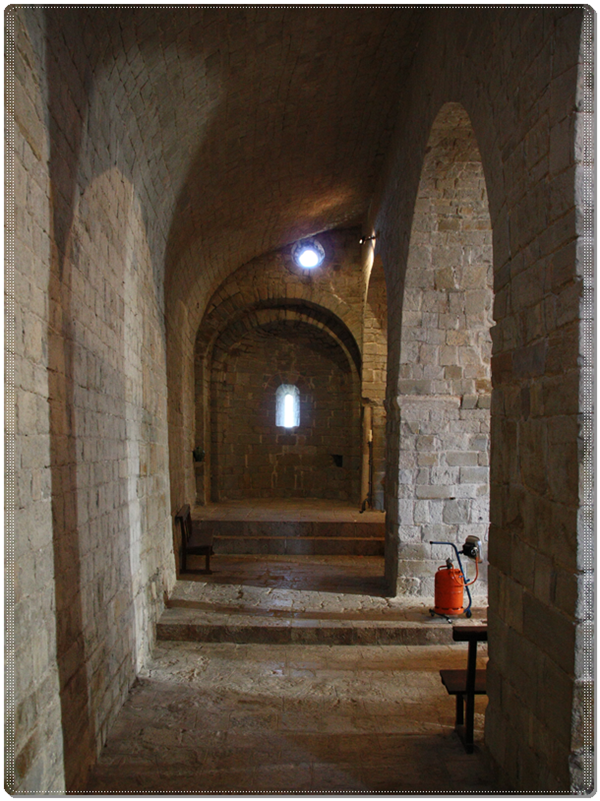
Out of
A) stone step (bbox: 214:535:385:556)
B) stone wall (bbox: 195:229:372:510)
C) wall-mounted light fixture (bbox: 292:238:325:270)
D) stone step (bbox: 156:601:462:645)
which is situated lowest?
stone step (bbox: 214:535:385:556)

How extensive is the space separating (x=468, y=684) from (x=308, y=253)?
8579 mm

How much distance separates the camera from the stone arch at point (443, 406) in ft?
19.5

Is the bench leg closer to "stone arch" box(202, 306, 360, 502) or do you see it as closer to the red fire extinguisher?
the red fire extinguisher

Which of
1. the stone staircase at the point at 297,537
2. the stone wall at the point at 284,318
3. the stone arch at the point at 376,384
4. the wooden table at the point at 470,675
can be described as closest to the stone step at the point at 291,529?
the stone staircase at the point at 297,537

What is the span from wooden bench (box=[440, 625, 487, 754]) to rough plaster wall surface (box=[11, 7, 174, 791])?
224 cm

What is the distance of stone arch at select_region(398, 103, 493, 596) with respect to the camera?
5.95 metres

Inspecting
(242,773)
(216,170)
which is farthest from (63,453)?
(216,170)

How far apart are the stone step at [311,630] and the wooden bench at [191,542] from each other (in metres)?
1.59

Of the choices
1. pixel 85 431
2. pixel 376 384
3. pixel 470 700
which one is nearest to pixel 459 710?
pixel 470 700


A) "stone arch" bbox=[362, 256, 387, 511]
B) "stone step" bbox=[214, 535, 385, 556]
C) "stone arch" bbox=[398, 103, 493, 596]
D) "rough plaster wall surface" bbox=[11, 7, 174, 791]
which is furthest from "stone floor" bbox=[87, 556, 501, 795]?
"stone arch" bbox=[362, 256, 387, 511]

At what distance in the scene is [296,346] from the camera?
12.6 meters

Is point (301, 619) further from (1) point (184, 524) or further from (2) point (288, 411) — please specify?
(2) point (288, 411)

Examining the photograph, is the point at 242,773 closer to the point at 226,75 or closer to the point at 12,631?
the point at 12,631

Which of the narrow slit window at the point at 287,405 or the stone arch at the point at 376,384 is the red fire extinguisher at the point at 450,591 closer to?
the stone arch at the point at 376,384
